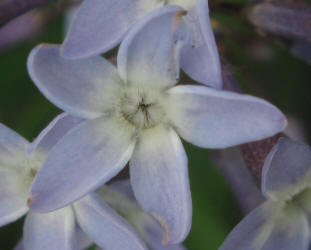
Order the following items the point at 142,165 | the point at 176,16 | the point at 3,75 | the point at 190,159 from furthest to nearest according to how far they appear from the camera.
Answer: the point at 3,75 < the point at 190,159 < the point at 142,165 < the point at 176,16

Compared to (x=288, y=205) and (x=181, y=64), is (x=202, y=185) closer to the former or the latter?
(x=288, y=205)

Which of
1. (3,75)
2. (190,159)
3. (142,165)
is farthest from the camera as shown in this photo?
(3,75)

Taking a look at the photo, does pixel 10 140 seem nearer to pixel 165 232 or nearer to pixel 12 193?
pixel 12 193

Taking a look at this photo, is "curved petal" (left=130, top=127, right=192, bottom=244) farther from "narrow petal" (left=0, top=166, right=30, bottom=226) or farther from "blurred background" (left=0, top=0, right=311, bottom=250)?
"blurred background" (left=0, top=0, right=311, bottom=250)

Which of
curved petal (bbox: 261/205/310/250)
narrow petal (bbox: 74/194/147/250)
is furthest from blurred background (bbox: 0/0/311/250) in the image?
narrow petal (bbox: 74/194/147/250)

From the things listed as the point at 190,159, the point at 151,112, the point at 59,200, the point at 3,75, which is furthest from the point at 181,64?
the point at 3,75
